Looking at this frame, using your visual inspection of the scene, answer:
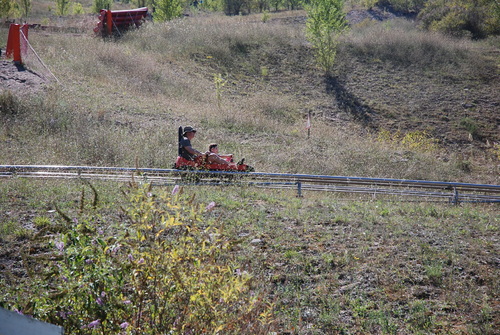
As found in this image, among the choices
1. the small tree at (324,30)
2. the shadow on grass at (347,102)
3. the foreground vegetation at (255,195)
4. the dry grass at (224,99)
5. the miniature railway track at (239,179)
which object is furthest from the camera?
the small tree at (324,30)

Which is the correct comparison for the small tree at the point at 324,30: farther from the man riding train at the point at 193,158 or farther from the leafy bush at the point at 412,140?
the man riding train at the point at 193,158

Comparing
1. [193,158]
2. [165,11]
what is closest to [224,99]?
[193,158]

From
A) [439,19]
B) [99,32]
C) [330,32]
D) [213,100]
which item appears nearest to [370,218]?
[213,100]

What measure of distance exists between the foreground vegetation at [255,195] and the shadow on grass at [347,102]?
0.13 metres

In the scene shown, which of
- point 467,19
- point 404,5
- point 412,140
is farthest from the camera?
point 404,5

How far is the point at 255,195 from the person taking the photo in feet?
37.7

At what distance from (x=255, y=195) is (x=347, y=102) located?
72.2 ft

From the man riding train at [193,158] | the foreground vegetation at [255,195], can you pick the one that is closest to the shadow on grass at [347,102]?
the foreground vegetation at [255,195]

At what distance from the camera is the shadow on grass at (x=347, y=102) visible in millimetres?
30375

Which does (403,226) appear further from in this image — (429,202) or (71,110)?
(71,110)

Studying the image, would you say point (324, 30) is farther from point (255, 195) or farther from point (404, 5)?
point (404, 5)

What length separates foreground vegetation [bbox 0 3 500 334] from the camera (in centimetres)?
419

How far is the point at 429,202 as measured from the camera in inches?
521

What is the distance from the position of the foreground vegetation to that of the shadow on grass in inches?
5.2
